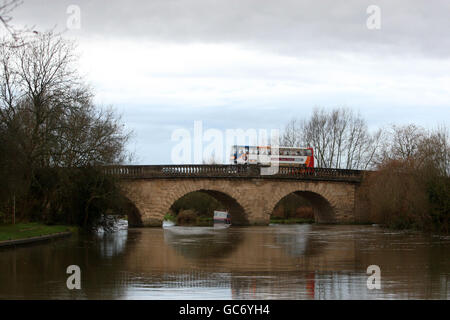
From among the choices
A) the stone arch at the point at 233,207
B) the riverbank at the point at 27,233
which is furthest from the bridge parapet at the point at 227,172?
the riverbank at the point at 27,233

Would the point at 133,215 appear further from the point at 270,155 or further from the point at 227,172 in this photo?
the point at 270,155

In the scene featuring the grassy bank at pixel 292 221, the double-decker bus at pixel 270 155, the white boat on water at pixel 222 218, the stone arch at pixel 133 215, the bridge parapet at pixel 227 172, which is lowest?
the grassy bank at pixel 292 221

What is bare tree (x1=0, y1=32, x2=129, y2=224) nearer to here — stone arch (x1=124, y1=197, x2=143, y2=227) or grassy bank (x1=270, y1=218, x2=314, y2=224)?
stone arch (x1=124, y1=197, x2=143, y2=227)

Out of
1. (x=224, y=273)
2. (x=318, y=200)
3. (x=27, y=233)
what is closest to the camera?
(x=224, y=273)

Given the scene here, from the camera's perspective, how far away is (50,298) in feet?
33.0

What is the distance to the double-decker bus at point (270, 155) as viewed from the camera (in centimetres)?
5449

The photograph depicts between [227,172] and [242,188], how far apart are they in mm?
1787

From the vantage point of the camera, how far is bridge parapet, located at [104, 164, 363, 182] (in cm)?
4366

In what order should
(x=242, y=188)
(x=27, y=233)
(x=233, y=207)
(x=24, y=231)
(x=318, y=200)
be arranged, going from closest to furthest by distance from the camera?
(x=27, y=233) → (x=24, y=231) → (x=242, y=188) → (x=233, y=207) → (x=318, y=200)

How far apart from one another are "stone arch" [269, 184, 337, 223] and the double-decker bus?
137 inches

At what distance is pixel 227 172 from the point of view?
46250mm

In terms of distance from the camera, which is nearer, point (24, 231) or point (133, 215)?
point (24, 231)

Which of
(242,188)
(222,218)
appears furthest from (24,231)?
(222,218)

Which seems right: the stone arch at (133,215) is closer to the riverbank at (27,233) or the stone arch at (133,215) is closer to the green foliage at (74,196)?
the green foliage at (74,196)
